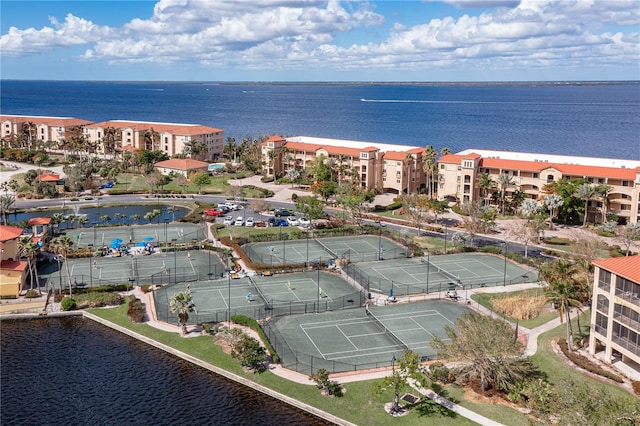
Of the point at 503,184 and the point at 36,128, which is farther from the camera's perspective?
the point at 36,128

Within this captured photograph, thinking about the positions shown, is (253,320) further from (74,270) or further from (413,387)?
(74,270)

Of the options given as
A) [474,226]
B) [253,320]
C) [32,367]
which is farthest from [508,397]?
[474,226]

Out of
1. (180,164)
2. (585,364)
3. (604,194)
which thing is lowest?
(585,364)

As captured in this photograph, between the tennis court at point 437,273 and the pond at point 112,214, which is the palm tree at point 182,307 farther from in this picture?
the pond at point 112,214

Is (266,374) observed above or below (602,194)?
below

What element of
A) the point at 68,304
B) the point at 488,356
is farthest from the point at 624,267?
the point at 68,304

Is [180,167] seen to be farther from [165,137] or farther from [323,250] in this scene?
[323,250]

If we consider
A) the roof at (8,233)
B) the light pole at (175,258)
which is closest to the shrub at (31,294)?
the roof at (8,233)
